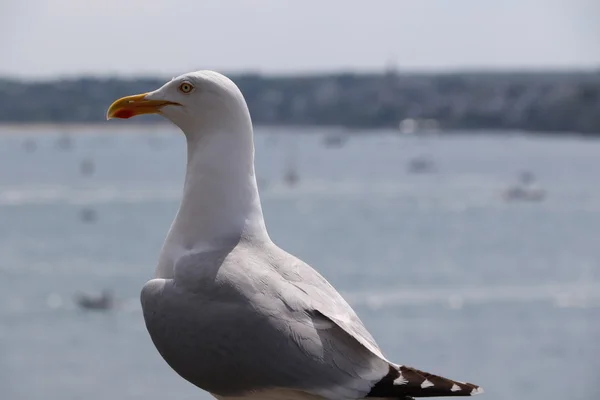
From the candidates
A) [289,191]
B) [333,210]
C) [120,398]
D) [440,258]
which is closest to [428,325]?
[120,398]

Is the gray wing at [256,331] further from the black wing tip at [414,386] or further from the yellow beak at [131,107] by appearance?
the yellow beak at [131,107]

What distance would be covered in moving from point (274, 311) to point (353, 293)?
2484 centimetres

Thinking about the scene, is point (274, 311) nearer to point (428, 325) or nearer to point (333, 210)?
point (428, 325)

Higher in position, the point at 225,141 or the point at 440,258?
the point at 225,141

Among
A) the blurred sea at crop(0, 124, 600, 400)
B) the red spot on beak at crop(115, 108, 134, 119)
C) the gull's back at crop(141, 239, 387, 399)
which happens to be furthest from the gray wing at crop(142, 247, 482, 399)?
the blurred sea at crop(0, 124, 600, 400)

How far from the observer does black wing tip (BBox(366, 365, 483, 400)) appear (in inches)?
103

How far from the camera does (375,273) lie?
31797 millimetres

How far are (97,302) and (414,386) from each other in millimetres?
23469

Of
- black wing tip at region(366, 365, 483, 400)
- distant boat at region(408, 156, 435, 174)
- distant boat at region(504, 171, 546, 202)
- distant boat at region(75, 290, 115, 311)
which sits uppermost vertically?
black wing tip at region(366, 365, 483, 400)

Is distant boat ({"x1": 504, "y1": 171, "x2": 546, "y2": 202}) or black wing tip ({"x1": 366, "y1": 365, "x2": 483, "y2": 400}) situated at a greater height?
black wing tip ({"x1": 366, "y1": 365, "x2": 483, "y2": 400})

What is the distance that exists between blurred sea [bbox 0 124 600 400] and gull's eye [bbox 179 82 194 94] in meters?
15.3

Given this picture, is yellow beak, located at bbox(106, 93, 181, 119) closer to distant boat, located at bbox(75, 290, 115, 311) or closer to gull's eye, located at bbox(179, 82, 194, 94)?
gull's eye, located at bbox(179, 82, 194, 94)

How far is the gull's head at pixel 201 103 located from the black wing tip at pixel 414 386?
2.48 ft

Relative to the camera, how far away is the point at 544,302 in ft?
90.4
